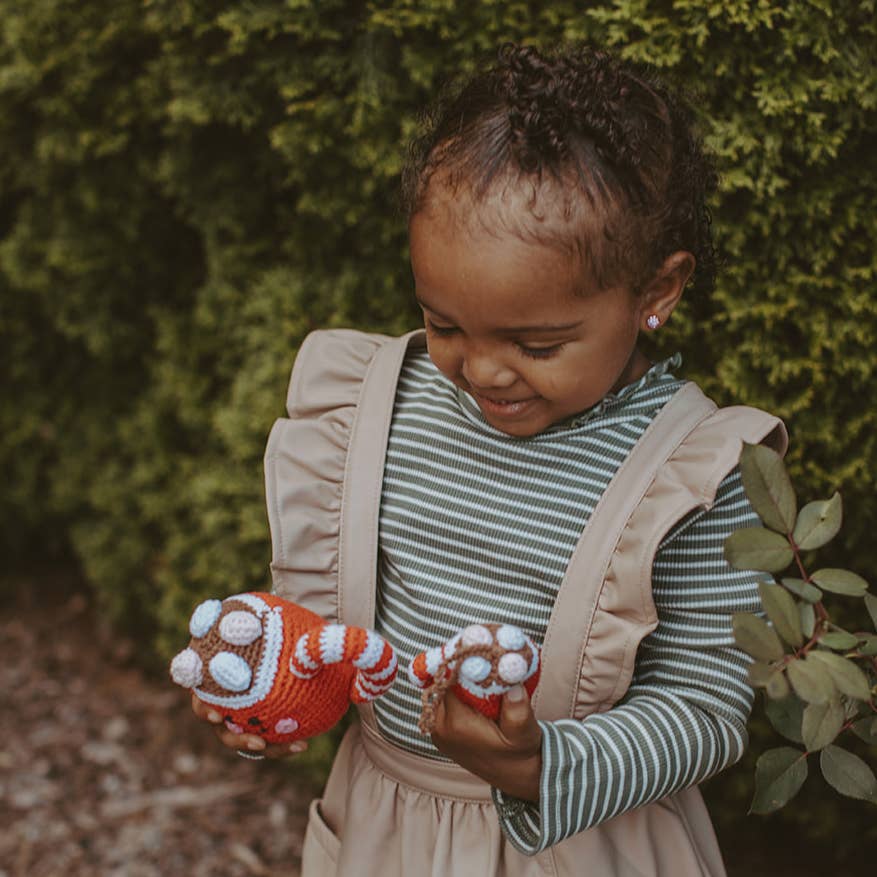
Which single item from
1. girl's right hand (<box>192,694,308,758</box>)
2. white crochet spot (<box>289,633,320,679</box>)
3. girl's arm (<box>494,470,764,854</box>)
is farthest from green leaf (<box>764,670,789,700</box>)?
girl's right hand (<box>192,694,308,758</box>)

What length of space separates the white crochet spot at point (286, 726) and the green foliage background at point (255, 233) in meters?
1.08

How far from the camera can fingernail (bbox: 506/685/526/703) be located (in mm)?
1239

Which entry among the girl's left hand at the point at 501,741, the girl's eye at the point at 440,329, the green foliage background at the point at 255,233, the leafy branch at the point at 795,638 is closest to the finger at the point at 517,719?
the girl's left hand at the point at 501,741

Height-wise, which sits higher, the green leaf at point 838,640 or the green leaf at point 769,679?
the green leaf at point 769,679

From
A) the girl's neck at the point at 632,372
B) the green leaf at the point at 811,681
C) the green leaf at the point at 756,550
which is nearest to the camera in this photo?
the green leaf at the point at 811,681

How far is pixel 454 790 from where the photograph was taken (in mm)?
1573

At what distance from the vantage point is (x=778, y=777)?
52.9 inches

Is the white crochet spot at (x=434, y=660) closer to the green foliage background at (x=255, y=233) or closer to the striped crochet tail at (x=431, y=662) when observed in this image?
the striped crochet tail at (x=431, y=662)

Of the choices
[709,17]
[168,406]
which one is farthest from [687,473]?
[168,406]

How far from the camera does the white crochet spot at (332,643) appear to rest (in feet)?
4.20

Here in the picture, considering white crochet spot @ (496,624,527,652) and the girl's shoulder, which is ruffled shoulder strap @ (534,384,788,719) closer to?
white crochet spot @ (496,624,527,652)

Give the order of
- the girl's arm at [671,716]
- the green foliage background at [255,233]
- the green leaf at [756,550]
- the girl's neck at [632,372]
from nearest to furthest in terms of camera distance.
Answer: the green leaf at [756,550] → the girl's arm at [671,716] → the girl's neck at [632,372] → the green foliage background at [255,233]

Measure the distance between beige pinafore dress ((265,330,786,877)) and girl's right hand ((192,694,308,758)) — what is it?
0.65ft

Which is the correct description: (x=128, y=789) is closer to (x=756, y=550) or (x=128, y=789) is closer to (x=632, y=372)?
(x=632, y=372)
